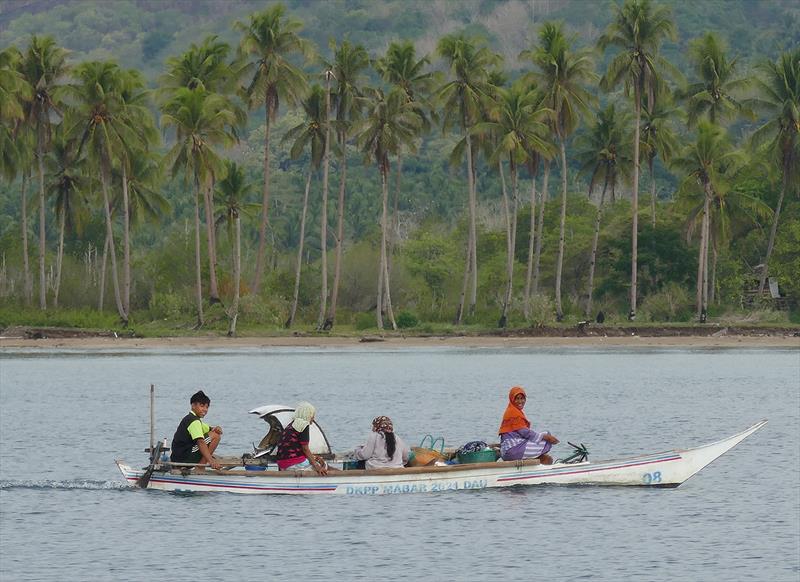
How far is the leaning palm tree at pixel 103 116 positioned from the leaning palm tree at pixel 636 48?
80.8ft

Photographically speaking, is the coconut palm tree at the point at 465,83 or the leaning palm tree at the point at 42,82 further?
the coconut palm tree at the point at 465,83

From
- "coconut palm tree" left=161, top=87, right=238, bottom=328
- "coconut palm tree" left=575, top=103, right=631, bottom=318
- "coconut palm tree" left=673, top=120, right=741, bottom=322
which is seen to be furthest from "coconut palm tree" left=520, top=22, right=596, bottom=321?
"coconut palm tree" left=161, top=87, right=238, bottom=328

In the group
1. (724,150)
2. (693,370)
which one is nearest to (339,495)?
(693,370)

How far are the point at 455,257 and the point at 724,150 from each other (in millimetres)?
30791

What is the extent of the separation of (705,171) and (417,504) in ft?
177

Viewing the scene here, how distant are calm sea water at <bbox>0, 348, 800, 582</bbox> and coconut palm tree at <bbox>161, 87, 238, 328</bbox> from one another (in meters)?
20.8

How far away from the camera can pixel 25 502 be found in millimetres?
28641

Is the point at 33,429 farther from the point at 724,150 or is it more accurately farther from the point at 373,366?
the point at 724,150

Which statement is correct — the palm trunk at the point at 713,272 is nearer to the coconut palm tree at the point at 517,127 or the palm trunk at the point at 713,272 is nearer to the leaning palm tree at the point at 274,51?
the coconut palm tree at the point at 517,127

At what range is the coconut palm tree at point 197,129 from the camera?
3012 inches

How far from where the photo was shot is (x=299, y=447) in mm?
26469

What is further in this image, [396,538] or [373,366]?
[373,366]

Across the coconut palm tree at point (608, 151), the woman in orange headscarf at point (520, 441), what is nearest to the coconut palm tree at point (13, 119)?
the coconut palm tree at point (608, 151)

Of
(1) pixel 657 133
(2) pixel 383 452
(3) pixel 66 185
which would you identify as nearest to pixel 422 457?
(2) pixel 383 452
